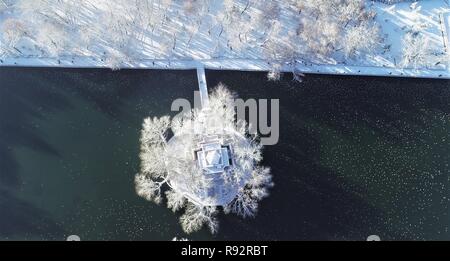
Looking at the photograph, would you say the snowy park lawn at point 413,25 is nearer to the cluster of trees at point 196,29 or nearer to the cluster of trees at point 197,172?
the cluster of trees at point 196,29

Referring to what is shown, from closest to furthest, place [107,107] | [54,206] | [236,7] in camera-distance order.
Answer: [54,206] → [107,107] → [236,7]

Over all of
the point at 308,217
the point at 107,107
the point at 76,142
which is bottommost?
the point at 308,217

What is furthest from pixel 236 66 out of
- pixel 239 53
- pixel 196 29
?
pixel 196 29

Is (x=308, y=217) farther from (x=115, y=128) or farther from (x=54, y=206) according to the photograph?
(x=54, y=206)

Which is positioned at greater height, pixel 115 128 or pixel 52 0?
pixel 52 0

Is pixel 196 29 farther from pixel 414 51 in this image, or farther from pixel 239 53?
pixel 414 51

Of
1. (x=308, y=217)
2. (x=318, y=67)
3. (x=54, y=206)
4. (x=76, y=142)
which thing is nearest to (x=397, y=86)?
(x=318, y=67)

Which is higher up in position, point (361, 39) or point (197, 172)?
point (361, 39)
